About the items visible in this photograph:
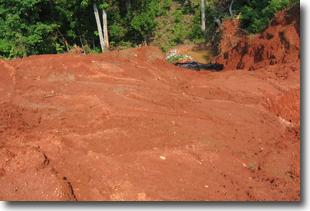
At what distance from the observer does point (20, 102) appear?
21.5 ft

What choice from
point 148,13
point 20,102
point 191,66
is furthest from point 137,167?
point 148,13

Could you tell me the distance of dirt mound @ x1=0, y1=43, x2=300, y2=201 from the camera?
4008 mm

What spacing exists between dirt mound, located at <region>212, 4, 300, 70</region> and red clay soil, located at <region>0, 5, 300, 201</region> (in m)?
0.43

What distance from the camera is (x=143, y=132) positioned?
5.57 metres

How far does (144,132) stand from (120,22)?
15576 millimetres

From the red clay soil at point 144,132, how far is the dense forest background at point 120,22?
491 cm

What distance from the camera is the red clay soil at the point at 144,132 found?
4.01 metres

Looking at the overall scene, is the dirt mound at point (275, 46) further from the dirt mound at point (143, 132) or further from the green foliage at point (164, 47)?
the green foliage at point (164, 47)

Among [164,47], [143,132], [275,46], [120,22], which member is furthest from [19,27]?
[275,46]

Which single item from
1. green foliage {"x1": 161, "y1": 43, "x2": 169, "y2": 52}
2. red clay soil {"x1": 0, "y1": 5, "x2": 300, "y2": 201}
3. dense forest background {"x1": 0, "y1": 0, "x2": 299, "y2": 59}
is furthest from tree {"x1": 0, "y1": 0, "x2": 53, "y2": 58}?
green foliage {"x1": 161, "y1": 43, "x2": 169, "y2": 52}

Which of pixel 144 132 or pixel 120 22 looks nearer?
pixel 144 132

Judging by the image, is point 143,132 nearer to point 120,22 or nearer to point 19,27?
point 19,27

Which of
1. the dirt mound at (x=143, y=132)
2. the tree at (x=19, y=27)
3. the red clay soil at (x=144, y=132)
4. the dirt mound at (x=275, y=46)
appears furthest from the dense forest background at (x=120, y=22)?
the dirt mound at (x=143, y=132)

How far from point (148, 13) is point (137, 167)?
15806 millimetres
